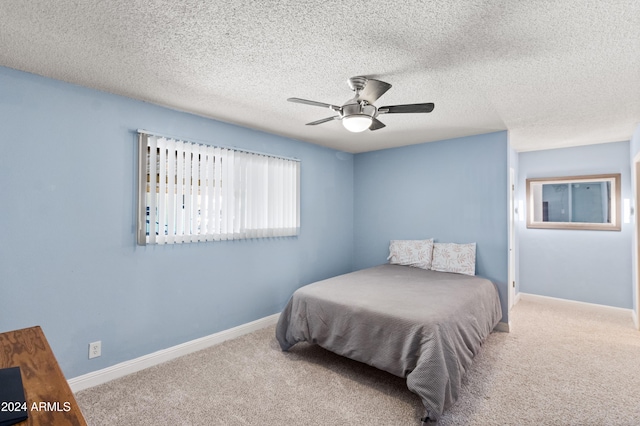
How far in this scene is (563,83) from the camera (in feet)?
7.80

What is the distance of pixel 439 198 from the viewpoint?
4.33 metres

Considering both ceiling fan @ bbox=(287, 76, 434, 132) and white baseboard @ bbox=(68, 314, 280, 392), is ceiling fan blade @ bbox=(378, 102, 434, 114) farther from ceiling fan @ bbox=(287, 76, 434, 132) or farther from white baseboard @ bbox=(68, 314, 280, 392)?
white baseboard @ bbox=(68, 314, 280, 392)

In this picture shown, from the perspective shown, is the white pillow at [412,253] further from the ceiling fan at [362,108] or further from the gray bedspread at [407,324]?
the ceiling fan at [362,108]

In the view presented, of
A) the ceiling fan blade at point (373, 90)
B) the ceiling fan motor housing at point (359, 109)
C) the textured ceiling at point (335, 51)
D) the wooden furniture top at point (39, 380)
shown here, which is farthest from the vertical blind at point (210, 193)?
the ceiling fan blade at point (373, 90)

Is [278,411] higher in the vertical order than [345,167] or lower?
lower

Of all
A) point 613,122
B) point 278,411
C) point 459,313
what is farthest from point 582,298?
point 278,411

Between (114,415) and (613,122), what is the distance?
5.28 m

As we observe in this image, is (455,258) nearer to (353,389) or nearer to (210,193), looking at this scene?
(353,389)

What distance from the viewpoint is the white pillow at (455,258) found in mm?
3834

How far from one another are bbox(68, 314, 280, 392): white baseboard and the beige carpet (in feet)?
0.25

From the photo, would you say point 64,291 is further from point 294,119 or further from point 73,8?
point 294,119

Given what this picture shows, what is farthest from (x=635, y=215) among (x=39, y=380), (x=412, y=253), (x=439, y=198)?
(x=39, y=380)

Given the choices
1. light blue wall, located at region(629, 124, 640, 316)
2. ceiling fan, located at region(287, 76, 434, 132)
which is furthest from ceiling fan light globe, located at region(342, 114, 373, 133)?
light blue wall, located at region(629, 124, 640, 316)

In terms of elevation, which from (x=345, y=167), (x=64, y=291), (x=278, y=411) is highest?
(x=345, y=167)
